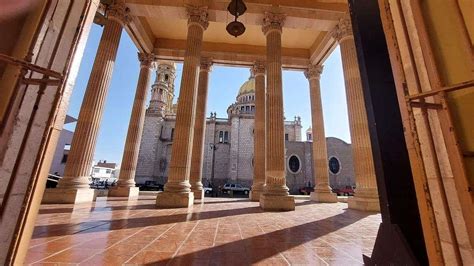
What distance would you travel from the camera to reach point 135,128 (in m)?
13.0

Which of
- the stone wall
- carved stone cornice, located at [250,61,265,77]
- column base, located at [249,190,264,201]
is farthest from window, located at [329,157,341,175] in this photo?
column base, located at [249,190,264,201]

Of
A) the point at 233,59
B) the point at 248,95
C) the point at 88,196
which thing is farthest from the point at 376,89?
the point at 248,95

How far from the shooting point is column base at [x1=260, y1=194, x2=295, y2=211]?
325 inches

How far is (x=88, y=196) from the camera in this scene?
28.5 feet

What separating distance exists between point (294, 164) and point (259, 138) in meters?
21.8

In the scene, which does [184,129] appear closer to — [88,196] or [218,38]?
[88,196]

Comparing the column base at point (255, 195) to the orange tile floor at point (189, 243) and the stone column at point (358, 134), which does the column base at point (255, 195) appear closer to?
the stone column at point (358, 134)

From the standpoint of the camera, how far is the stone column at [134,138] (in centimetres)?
1179

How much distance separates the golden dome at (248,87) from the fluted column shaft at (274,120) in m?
31.6

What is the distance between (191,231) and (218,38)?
13096mm

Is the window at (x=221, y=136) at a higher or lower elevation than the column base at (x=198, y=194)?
higher

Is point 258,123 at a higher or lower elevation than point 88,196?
higher

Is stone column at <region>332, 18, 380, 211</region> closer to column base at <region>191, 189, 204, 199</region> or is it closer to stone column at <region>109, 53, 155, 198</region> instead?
column base at <region>191, 189, 204, 199</region>

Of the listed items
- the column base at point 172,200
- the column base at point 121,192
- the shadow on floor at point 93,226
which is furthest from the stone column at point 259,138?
the shadow on floor at point 93,226
